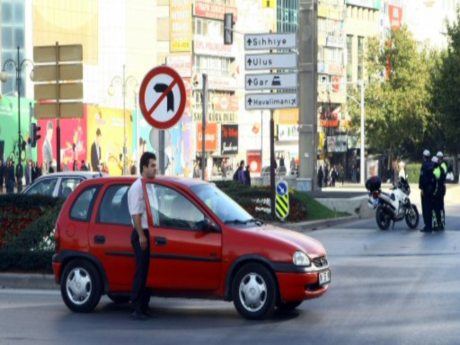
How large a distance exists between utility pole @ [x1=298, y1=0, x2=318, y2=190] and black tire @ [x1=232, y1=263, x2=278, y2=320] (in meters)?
27.9

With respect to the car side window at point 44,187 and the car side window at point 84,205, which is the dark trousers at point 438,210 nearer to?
the car side window at point 44,187

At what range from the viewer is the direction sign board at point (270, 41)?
29.5 meters

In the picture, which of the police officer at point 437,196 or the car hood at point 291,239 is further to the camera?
the police officer at point 437,196

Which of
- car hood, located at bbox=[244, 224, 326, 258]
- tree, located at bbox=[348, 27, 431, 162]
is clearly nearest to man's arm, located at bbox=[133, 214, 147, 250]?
car hood, located at bbox=[244, 224, 326, 258]

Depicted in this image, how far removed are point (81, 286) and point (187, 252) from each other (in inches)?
Result: 53.0

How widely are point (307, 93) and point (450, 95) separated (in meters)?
32.4

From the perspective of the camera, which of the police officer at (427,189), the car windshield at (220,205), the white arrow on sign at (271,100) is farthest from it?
the police officer at (427,189)

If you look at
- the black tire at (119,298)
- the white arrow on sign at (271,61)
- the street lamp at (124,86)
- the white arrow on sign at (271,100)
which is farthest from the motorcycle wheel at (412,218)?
the street lamp at (124,86)

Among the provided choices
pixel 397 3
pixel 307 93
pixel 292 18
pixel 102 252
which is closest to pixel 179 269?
pixel 102 252

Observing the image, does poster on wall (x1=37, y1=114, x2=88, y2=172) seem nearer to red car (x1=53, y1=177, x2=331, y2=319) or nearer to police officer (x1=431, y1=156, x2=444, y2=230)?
police officer (x1=431, y1=156, x2=444, y2=230)

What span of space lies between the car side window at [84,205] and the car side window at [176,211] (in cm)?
83

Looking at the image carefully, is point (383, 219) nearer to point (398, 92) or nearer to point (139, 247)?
point (139, 247)

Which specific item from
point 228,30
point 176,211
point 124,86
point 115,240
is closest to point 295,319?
point 176,211

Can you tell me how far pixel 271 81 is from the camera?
30.0 m
